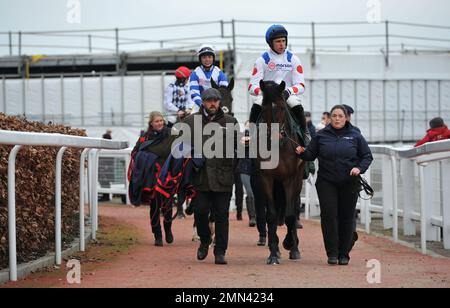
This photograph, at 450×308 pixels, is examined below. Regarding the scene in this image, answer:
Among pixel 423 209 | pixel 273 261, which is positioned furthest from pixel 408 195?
pixel 273 261

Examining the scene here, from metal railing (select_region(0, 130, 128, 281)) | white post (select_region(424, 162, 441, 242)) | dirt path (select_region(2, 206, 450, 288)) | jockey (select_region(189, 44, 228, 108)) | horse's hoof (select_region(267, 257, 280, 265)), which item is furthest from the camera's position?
jockey (select_region(189, 44, 228, 108))

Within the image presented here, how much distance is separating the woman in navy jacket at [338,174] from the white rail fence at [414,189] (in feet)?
3.46

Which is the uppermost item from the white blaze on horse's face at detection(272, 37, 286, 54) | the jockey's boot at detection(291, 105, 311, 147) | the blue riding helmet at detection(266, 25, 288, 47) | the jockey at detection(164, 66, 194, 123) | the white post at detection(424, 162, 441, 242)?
the blue riding helmet at detection(266, 25, 288, 47)

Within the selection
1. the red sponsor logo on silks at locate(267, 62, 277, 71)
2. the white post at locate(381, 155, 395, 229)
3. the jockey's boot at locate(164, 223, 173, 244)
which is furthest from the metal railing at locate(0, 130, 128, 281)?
the white post at locate(381, 155, 395, 229)

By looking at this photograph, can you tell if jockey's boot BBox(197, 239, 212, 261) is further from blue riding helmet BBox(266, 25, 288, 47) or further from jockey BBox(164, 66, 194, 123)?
jockey BBox(164, 66, 194, 123)

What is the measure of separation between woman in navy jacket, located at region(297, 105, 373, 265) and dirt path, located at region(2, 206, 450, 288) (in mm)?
297

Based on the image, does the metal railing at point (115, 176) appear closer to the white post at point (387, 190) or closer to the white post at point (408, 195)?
the white post at point (387, 190)

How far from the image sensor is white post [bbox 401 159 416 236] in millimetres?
13945

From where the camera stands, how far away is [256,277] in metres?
9.22

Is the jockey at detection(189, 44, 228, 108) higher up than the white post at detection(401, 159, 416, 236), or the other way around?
the jockey at detection(189, 44, 228, 108)

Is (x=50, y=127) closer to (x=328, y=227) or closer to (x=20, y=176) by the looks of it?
(x=20, y=176)

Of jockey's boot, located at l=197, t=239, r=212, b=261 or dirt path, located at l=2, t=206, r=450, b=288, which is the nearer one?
dirt path, located at l=2, t=206, r=450, b=288
